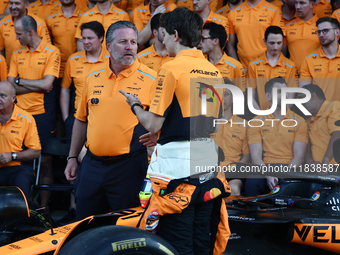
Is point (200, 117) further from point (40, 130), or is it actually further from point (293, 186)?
point (40, 130)

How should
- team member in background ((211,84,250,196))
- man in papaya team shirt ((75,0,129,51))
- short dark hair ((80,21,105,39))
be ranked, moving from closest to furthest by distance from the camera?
team member in background ((211,84,250,196)) < short dark hair ((80,21,105,39)) < man in papaya team shirt ((75,0,129,51))

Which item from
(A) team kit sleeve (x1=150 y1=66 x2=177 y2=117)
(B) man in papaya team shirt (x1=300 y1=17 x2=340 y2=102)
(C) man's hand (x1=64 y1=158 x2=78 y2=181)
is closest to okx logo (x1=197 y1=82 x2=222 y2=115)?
(A) team kit sleeve (x1=150 y1=66 x2=177 y2=117)

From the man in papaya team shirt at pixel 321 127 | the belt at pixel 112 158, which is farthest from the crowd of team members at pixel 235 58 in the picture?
the belt at pixel 112 158

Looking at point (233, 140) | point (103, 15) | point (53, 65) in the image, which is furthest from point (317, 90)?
point (53, 65)

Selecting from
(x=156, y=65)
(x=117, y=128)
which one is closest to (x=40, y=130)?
(x=156, y=65)

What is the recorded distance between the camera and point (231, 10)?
6613 mm

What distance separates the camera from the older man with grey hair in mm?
3244

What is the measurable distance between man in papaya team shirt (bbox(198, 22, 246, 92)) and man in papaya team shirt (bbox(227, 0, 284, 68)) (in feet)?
1.73

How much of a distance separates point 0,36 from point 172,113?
5.36 m

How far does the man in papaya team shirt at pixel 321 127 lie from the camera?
5.12 metres

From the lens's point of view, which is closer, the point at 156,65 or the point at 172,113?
the point at 172,113

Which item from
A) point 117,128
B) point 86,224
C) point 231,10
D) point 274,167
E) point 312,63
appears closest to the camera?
point 86,224

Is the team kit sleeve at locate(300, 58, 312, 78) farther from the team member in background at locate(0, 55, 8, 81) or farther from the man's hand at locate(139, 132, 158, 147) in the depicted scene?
the team member in background at locate(0, 55, 8, 81)

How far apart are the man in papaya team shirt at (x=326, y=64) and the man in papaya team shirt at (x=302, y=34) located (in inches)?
13.1
